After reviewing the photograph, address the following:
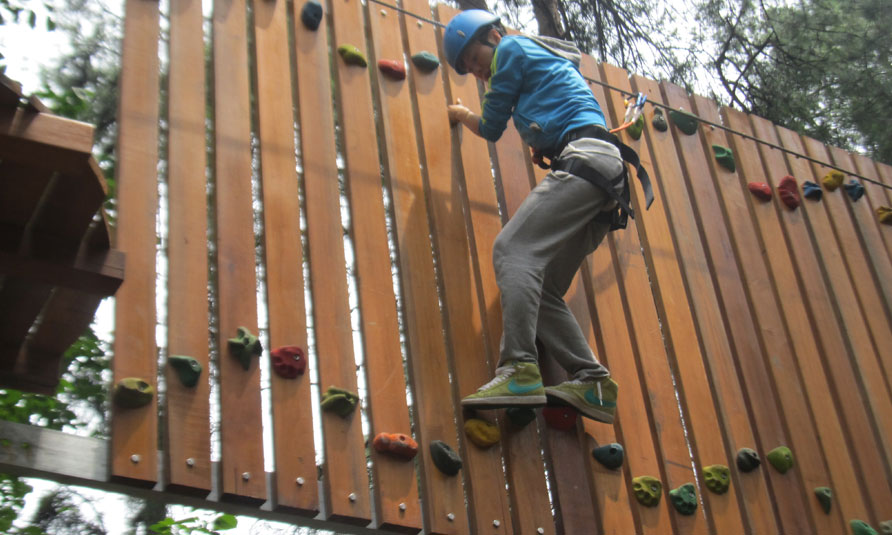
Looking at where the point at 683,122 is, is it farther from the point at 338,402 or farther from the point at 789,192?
the point at 338,402

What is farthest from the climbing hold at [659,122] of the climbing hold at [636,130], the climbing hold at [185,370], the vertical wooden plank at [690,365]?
the climbing hold at [185,370]

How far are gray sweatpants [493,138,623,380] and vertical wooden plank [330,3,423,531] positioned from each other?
432mm

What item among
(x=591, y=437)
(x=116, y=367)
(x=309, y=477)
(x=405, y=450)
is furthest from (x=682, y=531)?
(x=116, y=367)

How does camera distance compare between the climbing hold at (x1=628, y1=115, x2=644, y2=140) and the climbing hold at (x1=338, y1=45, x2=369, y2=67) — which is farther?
the climbing hold at (x1=628, y1=115, x2=644, y2=140)

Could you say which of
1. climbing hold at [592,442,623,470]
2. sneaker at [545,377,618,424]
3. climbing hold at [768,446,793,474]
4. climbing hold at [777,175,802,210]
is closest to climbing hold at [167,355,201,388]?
sneaker at [545,377,618,424]

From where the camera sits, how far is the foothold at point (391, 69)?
4609 mm

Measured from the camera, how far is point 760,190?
5562 mm

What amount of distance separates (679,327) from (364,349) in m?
1.63

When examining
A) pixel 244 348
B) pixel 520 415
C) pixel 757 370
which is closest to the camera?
pixel 244 348

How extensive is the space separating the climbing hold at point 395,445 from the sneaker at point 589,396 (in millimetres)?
622

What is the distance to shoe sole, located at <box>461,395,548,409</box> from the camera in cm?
385

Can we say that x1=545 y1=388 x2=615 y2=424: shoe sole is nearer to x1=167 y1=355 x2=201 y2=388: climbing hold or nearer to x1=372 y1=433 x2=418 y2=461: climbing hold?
x1=372 y1=433 x2=418 y2=461: climbing hold

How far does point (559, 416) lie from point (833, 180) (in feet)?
8.90

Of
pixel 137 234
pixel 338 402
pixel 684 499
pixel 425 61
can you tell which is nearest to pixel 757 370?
pixel 684 499
